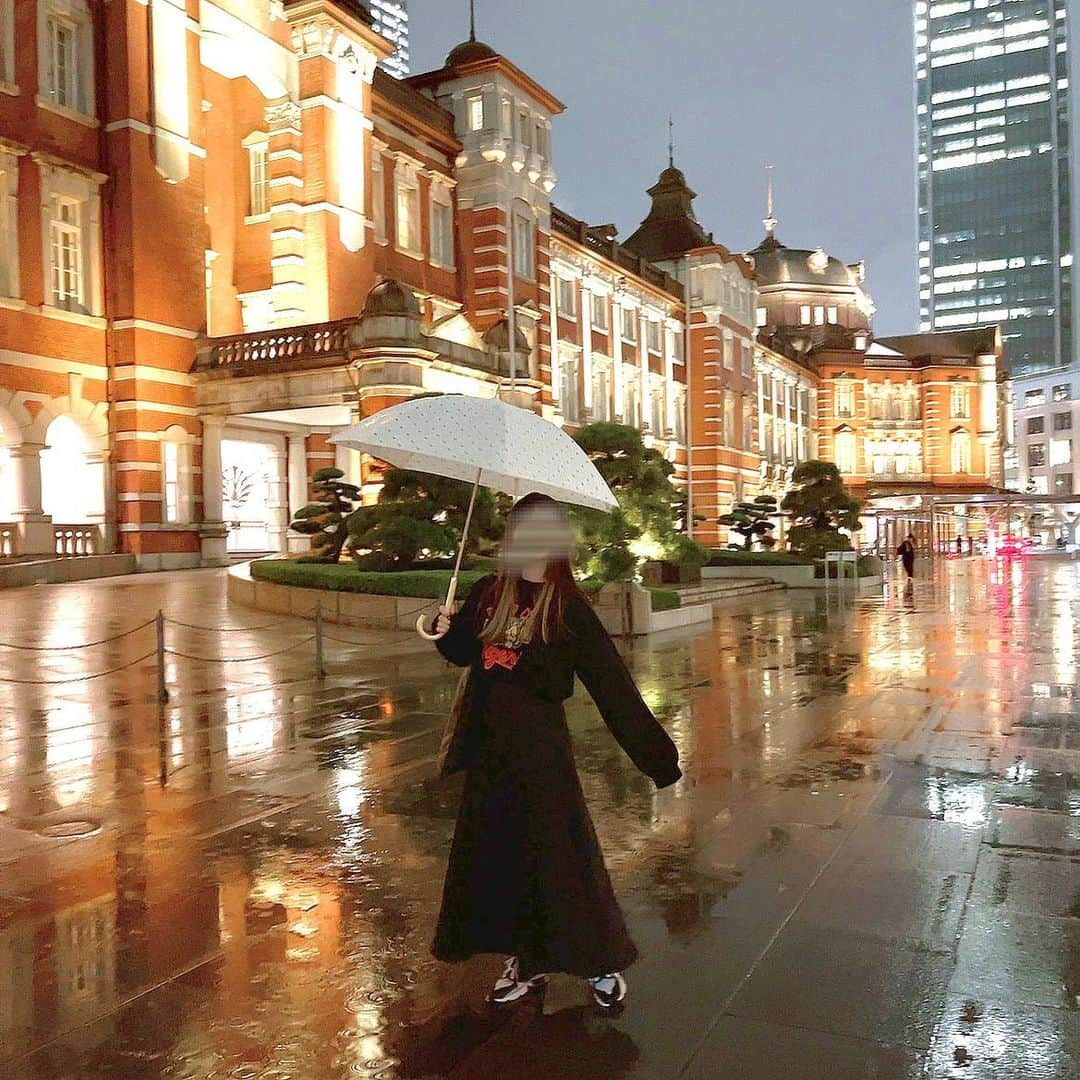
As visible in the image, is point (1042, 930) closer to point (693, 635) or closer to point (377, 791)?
point (377, 791)

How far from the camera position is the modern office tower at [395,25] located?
167125 mm

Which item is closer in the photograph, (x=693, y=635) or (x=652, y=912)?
(x=652, y=912)

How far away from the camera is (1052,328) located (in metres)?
148

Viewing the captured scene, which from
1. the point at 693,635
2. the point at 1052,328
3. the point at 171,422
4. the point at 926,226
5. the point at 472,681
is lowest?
the point at 693,635

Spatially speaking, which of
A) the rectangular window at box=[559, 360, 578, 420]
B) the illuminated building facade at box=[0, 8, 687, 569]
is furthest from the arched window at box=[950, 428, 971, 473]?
the illuminated building facade at box=[0, 8, 687, 569]

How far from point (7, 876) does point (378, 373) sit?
59.1ft

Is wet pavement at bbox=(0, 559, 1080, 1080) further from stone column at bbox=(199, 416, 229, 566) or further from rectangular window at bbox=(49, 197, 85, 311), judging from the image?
rectangular window at bbox=(49, 197, 85, 311)

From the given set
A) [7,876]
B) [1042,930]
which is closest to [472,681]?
[1042,930]

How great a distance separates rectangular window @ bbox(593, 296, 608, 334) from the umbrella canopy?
42560mm

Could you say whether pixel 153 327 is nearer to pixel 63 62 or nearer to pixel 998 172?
pixel 63 62

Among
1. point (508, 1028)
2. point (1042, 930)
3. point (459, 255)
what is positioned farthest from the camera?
point (459, 255)

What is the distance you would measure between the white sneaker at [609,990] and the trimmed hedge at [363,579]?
11.1 metres

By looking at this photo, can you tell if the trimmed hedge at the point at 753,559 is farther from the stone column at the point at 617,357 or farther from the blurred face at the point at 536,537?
the blurred face at the point at 536,537

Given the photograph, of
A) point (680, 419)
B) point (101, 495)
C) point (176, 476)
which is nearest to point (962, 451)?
point (680, 419)
